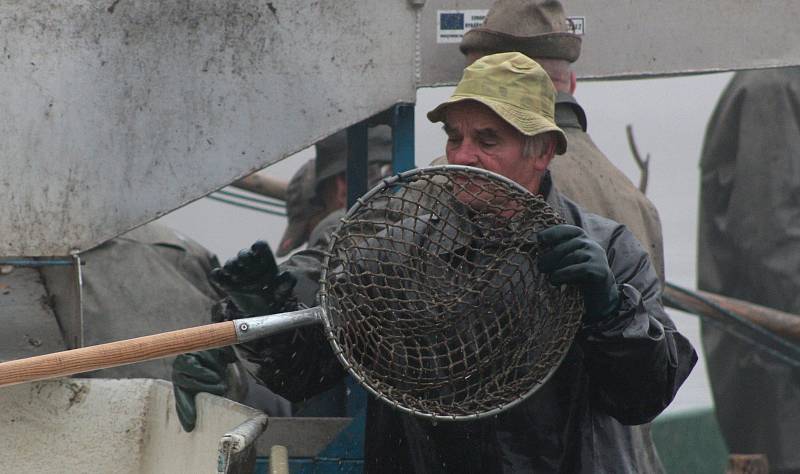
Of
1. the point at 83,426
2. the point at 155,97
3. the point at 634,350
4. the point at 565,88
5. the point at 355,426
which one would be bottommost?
the point at 355,426

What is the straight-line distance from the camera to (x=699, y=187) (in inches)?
270

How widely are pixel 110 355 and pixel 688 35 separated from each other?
2.16 m

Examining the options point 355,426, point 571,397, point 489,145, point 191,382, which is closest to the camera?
point 571,397

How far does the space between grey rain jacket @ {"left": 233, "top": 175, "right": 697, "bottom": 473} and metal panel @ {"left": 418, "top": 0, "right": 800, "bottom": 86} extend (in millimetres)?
1246

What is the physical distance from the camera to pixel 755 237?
258 inches

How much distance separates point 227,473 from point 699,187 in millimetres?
4770

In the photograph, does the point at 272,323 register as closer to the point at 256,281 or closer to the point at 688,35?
the point at 256,281

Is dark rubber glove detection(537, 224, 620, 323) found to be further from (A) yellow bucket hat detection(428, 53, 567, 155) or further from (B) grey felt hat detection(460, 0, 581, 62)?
(B) grey felt hat detection(460, 0, 581, 62)

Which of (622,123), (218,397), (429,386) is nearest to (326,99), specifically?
(218,397)

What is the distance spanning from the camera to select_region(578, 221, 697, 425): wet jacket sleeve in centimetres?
254

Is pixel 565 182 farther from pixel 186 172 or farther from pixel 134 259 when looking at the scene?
pixel 134 259

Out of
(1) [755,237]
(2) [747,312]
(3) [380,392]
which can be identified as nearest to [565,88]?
(3) [380,392]

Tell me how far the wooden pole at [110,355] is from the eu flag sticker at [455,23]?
155 cm

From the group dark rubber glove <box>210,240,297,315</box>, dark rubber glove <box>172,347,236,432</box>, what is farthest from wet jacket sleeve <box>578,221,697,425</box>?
dark rubber glove <box>172,347,236,432</box>
